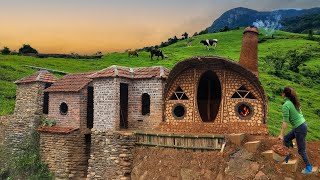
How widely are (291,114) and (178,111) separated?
8.51 m

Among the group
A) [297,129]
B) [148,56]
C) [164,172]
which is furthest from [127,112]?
[148,56]

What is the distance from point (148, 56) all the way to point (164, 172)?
34.1 metres

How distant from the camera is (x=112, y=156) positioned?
1920 centimetres

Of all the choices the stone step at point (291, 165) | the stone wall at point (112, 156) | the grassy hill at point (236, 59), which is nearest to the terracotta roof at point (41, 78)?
the grassy hill at point (236, 59)

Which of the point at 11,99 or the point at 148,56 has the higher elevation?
the point at 148,56

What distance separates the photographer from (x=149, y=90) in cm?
2067

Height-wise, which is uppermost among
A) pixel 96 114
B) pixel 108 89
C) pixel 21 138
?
pixel 108 89

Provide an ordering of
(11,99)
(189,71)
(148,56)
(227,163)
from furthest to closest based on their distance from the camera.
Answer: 1. (148,56)
2. (11,99)
3. (189,71)
4. (227,163)

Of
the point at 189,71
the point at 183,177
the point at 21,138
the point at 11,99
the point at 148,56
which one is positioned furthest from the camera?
the point at 148,56

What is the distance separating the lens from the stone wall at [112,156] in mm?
18906

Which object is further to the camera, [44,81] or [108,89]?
[44,81]

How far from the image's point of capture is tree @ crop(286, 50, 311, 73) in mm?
50031

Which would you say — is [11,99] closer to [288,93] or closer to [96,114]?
[96,114]

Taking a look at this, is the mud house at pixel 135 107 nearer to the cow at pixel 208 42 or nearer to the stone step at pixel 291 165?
the stone step at pixel 291 165
